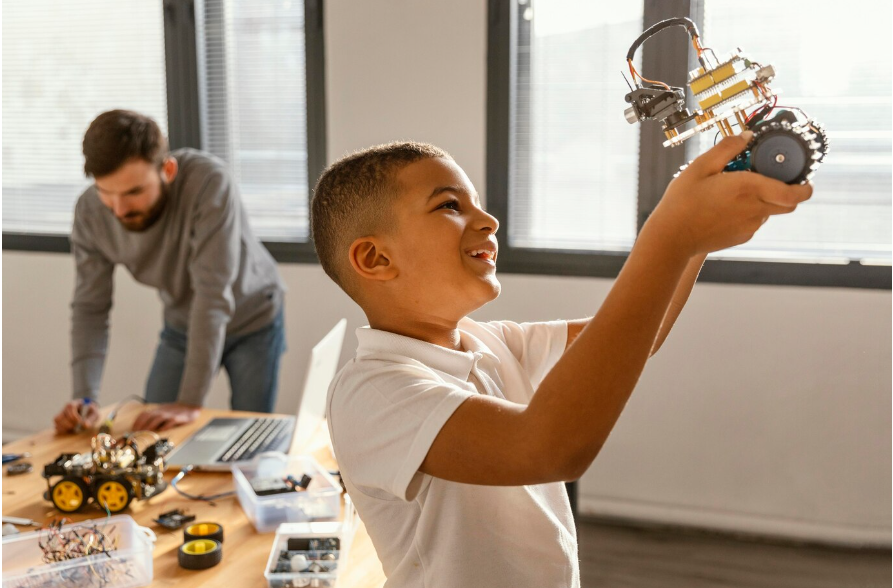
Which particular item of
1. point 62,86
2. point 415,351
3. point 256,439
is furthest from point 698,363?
point 62,86

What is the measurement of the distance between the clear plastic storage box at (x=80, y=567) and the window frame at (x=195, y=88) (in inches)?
85.4

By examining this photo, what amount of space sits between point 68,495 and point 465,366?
1.04 meters

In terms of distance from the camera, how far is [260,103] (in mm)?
3547

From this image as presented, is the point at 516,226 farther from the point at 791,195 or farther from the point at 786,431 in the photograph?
the point at 791,195

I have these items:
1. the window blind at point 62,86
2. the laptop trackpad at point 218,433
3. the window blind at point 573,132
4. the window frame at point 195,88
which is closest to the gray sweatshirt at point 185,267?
the laptop trackpad at point 218,433

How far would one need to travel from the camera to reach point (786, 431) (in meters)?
2.97

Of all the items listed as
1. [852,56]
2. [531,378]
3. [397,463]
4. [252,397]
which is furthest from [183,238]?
[852,56]

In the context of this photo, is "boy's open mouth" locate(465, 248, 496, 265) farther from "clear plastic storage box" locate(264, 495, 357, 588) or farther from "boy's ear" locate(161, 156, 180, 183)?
"boy's ear" locate(161, 156, 180, 183)

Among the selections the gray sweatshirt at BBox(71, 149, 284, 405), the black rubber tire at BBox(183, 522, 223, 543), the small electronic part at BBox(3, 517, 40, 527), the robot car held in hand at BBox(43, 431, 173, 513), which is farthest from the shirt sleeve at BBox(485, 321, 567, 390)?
the gray sweatshirt at BBox(71, 149, 284, 405)

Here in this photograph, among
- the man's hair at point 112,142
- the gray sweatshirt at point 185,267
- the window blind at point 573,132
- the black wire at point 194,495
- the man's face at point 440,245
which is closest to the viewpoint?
the man's face at point 440,245

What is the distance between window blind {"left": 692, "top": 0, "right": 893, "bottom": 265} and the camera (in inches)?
109

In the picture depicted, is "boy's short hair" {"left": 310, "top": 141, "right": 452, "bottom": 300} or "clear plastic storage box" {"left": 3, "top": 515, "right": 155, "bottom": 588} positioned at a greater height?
"boy's short hair" {"left": 310, "top": 141, "right": 452, "bottom": 300}

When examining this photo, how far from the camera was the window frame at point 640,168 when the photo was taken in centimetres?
290

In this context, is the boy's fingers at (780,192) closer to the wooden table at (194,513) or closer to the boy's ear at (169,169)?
the wooden table at (194,513)
